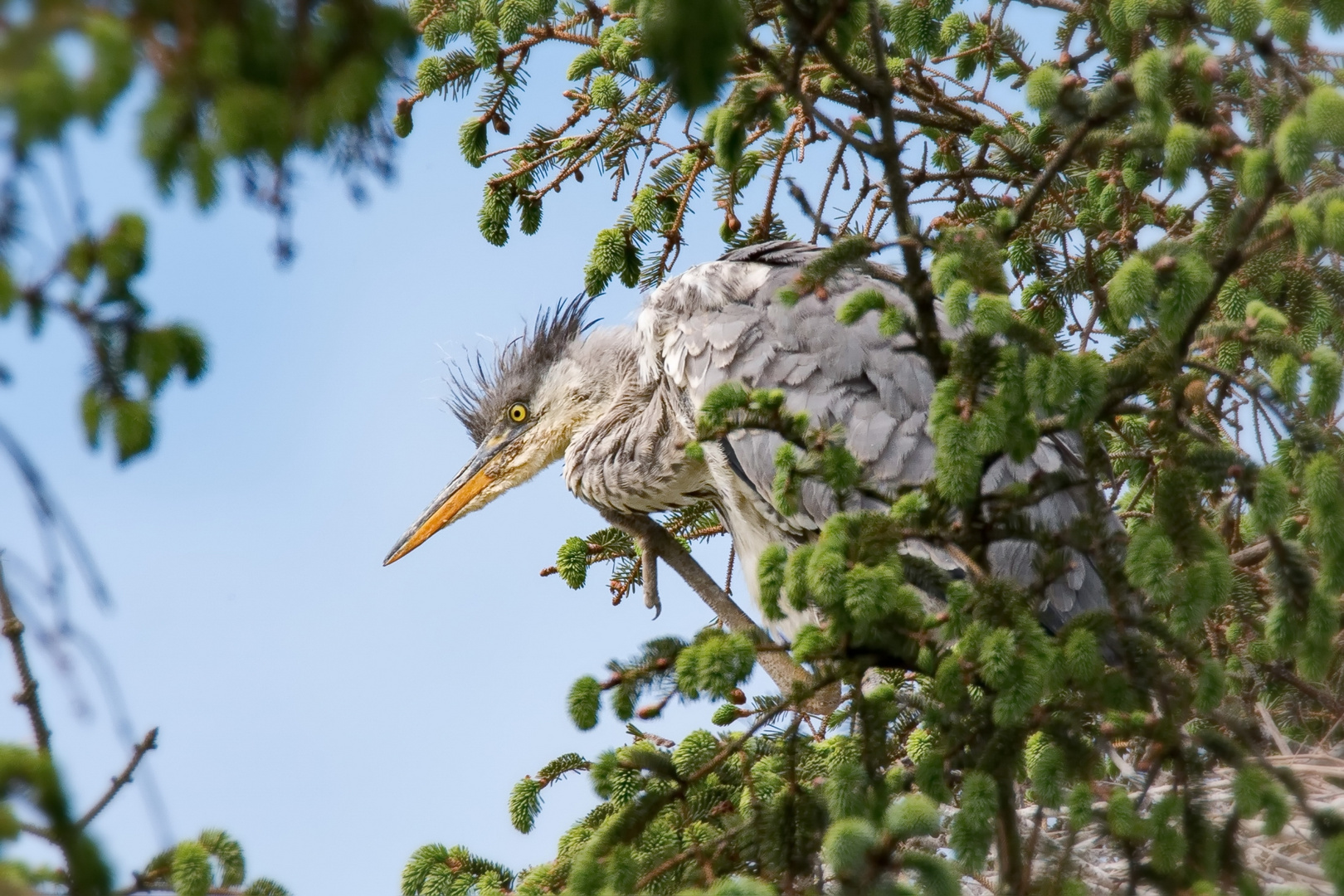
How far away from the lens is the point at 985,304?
1.90 meters

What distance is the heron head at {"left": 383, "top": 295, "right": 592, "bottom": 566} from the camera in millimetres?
5293

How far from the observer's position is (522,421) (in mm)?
5406

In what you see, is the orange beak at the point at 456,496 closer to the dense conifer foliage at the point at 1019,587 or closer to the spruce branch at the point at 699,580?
the spruce branch at the point at 699,580

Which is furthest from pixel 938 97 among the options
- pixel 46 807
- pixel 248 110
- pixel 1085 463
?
pixel 46 807

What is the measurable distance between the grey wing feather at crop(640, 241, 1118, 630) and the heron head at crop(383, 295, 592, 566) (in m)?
0.91

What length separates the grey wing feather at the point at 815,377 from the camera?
3777 mm

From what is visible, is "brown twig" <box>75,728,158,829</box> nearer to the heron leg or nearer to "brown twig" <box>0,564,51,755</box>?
"brown twig" <box>0,564,51,755</box>

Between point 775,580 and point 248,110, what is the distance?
1.24 m

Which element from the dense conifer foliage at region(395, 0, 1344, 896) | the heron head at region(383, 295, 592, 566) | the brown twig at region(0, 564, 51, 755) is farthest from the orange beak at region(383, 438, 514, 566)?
the brown twig at region(0, 564, 51, 755)

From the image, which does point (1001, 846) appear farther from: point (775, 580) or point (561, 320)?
point (561, 320)

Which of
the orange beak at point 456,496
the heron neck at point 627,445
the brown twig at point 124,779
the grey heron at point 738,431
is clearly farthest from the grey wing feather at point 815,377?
the brown twig at point 124,779

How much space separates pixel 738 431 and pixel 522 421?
6.75 ft

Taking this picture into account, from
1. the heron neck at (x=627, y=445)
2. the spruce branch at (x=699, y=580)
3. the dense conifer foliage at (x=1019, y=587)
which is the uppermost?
the heron neck at (x=627, y=445)

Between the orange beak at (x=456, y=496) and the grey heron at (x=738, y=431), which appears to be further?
the orange beak at (x=456, y=496)
